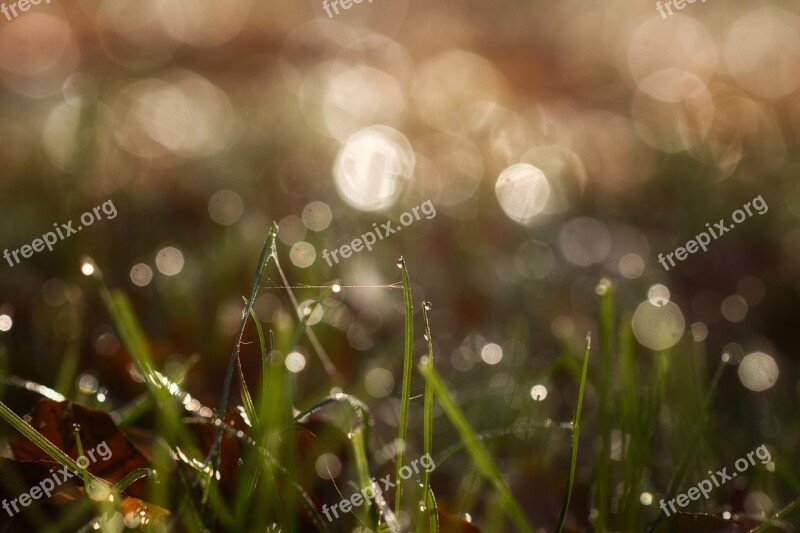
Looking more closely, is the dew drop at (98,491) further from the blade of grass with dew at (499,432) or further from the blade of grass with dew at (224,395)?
the blade of grass with dew at (499,432)

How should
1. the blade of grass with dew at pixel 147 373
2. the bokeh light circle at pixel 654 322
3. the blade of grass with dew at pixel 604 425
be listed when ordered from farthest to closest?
the bokeh light circle at pixel 654 322, the blade of grass with dew at pixel 604 425, the blade of grass with dew at pixel 147 373

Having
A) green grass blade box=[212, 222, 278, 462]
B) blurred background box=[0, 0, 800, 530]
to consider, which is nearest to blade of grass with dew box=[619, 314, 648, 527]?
blurred background box=[0, 0, 800, 530]

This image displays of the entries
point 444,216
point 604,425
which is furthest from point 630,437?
point 444,216

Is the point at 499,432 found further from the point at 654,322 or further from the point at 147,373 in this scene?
the point at 654,322

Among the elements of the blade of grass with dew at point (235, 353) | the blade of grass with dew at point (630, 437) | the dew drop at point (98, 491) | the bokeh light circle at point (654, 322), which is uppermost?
the blade of grass with dew at point (235, 353)

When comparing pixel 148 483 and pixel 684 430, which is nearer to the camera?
pixel 148 483

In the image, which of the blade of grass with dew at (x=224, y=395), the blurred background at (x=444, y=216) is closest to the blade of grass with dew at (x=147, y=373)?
the blade of grass with dew at (x=224, y=395)

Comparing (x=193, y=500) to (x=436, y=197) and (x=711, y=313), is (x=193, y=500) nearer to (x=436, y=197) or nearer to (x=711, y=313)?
(x=711, y=313)

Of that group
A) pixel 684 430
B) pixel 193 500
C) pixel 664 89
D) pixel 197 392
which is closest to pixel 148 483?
pixel 193 500
